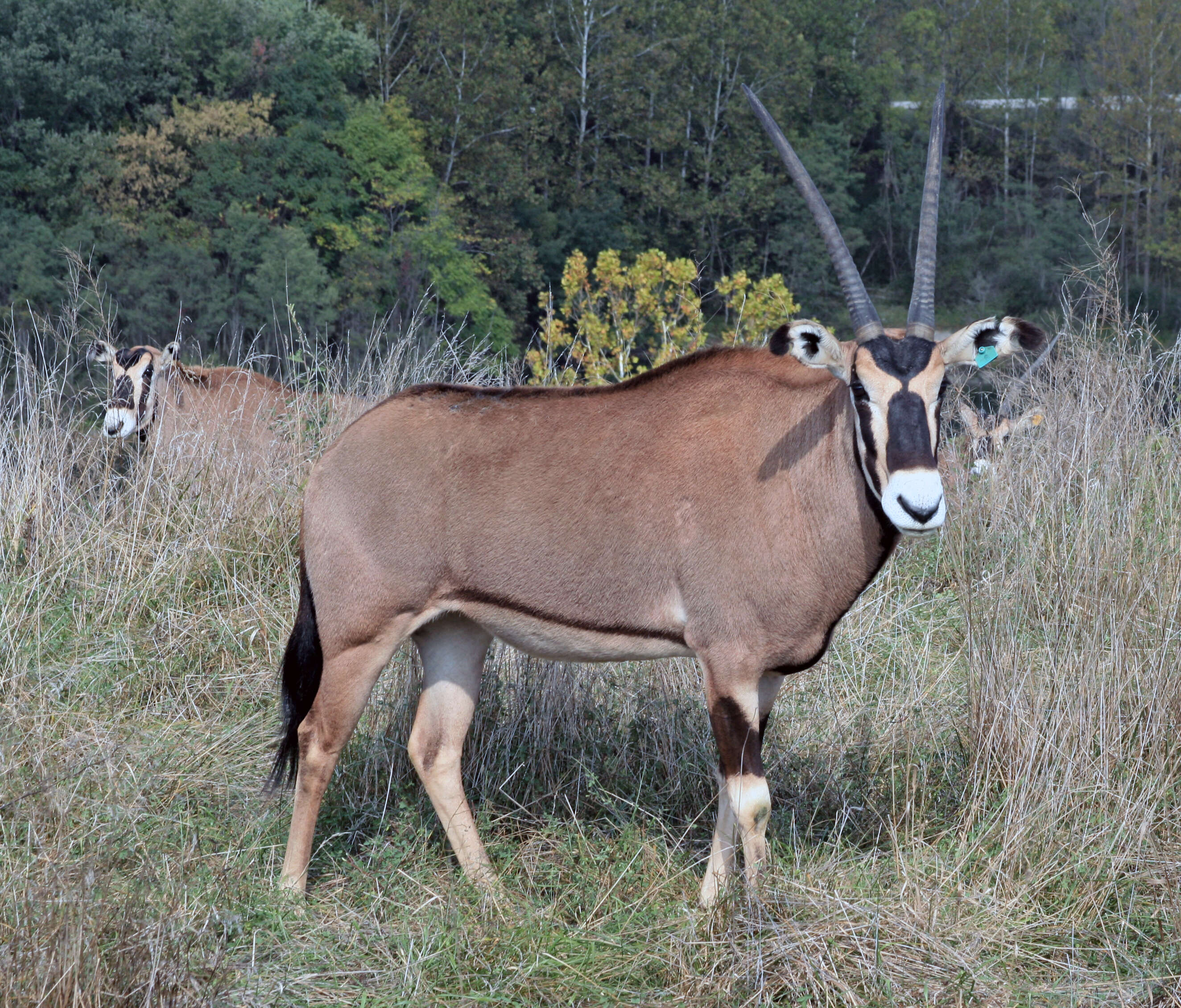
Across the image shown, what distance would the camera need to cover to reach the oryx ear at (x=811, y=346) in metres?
3.90

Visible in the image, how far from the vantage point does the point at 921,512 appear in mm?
3592

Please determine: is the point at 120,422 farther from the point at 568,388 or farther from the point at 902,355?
the point at 902,355

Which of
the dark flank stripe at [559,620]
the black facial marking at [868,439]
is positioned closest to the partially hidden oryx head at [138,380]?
the dark flank stripe at [559,620]

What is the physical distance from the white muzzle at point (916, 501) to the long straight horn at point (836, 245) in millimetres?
557

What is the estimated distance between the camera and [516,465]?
4.46 m

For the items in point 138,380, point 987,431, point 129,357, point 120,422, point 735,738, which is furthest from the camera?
point 129,357

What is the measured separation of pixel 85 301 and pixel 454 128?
34410 millimetres

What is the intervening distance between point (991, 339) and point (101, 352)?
9.55 meters

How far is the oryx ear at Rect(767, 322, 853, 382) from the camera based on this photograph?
3.90 metres

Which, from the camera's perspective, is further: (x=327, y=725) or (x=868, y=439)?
(x=327, y=725)

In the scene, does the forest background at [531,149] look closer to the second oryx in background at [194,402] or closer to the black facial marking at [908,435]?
the second oryx in background at [194,402]

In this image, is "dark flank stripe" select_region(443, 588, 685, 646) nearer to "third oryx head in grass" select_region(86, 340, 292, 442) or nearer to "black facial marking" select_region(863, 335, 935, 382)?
"black facial marking" select_region(863, 335, 935, 382)

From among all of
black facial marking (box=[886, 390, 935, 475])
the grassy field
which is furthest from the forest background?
black facial marking (box=[886, 390, 935, 475])

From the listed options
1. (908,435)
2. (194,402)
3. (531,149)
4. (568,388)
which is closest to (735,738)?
(908,435)
